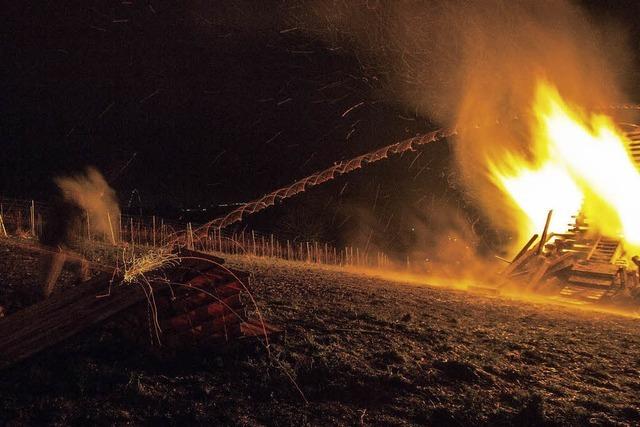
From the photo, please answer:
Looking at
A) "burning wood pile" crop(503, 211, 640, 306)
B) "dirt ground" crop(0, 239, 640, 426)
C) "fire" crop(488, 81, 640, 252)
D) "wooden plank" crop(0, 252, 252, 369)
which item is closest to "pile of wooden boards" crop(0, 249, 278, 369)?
"wooden plank" crop(0, 252, 252, 369)

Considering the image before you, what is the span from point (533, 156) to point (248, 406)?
57.6 ft

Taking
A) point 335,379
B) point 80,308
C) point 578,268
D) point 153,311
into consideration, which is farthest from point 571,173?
point 80,308

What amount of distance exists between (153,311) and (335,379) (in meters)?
1.70

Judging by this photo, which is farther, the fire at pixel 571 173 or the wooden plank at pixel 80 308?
the fire at pixel 571 173

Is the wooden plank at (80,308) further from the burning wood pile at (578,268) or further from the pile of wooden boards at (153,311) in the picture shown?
the burning wood pile at (578,268)

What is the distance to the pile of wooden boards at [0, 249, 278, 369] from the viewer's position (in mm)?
3730

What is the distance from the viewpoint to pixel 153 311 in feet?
12.9

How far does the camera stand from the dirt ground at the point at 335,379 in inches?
133

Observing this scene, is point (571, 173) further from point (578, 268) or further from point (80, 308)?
point (80, 308)

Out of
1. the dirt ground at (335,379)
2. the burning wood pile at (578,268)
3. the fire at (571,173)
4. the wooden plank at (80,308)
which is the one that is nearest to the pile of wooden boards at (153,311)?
the wooden plank at (80,308)

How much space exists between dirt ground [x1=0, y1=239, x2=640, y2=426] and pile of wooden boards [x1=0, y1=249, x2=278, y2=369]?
0.58 ft

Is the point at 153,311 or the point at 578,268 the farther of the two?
the point at 578,268

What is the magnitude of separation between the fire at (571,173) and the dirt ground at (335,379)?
32.6ft

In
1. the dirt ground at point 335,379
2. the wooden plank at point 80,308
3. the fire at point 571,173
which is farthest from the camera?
the fire at point 571,173
